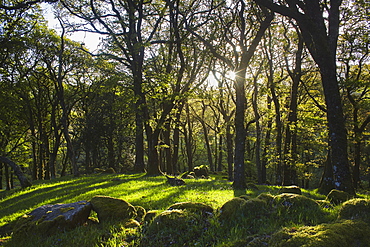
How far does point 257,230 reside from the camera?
501 cm

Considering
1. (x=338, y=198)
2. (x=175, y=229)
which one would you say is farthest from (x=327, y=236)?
(x=338, y=198)

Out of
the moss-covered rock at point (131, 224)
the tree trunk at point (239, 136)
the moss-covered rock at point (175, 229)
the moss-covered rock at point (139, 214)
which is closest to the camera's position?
the moss-covered rock at point (175, 229)

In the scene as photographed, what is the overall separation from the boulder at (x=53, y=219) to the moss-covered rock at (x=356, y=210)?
6345mm

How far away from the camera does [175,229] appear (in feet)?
17.5

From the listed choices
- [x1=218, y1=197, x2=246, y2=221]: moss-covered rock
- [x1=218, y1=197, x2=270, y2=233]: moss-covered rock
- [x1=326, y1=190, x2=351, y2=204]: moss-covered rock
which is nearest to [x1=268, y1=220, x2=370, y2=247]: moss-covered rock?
[x1=218, y1=197, x2=270, y2=233]: moss-covered rock

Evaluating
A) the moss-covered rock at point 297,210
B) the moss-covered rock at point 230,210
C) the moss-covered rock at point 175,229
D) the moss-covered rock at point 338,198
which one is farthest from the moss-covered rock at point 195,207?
the moss-covered rock at point 338,198

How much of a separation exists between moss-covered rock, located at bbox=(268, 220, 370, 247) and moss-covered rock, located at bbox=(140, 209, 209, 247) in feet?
6.05

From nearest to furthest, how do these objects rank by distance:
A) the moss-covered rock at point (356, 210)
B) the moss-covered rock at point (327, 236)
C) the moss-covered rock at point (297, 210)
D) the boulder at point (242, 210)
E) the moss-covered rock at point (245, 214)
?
the moss-covered rock at point (327, 236), the moss-covered rock at point (356, 210), the moss-covered rock at point (297, 210), the moss-covered rock at point (245, 214), the boulder at point (242, 210)

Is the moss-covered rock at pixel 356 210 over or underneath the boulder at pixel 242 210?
over

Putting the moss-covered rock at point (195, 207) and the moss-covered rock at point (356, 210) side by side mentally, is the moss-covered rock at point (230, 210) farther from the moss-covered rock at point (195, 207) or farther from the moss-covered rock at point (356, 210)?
the moss-covered rock at point (356, 210)

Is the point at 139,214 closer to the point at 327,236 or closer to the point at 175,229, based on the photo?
the point at 175,229

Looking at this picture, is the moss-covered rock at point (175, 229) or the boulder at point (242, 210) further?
the boulder at point (242, 210)

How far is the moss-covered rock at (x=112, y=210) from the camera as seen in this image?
6.51 m

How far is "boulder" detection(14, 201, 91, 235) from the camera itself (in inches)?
237
